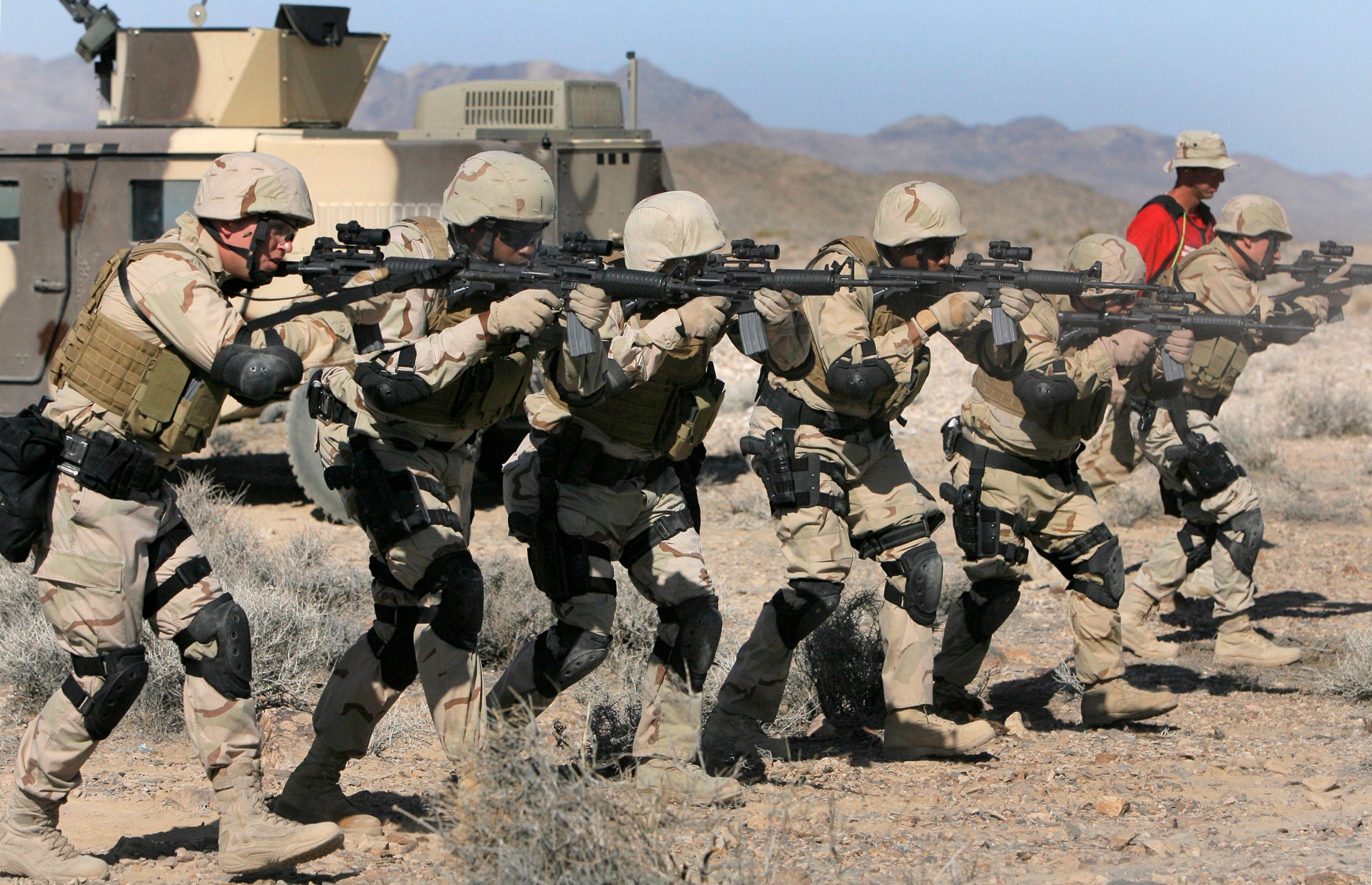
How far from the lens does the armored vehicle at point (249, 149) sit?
9.50m

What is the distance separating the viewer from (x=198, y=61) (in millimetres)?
10383

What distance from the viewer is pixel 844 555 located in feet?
17.6

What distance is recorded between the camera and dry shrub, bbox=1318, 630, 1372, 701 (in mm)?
6125

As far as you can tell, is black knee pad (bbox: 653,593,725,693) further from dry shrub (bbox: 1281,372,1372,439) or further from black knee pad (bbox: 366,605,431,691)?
dry shrub (bbox: 1281,372,1372,439)

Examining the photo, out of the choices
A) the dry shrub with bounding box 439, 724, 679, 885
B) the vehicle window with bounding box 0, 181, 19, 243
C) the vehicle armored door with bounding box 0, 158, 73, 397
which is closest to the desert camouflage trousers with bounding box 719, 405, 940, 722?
the dry shrub with bounding box 439, 724, 679, 885

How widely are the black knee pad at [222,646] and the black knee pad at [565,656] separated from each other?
0.96 meters

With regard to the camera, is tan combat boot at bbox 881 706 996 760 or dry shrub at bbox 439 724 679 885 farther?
tan combat boot at bbox 881 706 996 760

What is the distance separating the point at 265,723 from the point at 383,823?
1.25 metres

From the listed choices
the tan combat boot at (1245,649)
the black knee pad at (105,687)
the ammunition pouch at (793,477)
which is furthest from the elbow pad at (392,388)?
the tan combat boot at (1245,649)

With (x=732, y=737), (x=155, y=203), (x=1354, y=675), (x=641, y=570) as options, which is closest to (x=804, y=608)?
(x=732, y=737)

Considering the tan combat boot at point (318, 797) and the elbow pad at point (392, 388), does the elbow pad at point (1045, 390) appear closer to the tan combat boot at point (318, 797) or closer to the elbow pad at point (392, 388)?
the elbow pad at point (392, 388)

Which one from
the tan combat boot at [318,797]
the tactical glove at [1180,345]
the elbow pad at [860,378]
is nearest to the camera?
the tan combat boot at [318,797]

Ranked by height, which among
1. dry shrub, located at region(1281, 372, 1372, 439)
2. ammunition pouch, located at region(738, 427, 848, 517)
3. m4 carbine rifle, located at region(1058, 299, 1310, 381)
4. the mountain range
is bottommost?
dry shrub, located at region(1281, 372, 1372, 439)

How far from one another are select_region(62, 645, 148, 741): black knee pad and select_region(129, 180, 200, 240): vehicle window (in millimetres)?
5973
